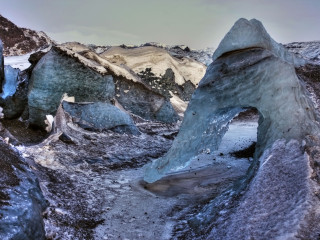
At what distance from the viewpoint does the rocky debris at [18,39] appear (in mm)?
24938

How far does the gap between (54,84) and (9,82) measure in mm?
3049

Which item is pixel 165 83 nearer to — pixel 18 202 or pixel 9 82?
pixel 9 82

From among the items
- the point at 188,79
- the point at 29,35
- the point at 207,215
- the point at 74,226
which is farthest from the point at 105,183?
the point at 29,35

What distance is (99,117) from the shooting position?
10891 millimetres

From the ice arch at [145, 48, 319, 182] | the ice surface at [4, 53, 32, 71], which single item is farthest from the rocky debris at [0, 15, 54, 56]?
the ice arch at [145, 48, 319, 182]

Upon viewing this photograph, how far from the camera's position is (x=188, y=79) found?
832 inches

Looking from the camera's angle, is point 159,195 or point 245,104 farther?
point 159,195

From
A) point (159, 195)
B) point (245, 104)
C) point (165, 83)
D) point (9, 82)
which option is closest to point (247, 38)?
point (245, 104)

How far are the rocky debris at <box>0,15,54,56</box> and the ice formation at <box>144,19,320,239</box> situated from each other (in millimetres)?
21804

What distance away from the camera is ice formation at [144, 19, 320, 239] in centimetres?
343

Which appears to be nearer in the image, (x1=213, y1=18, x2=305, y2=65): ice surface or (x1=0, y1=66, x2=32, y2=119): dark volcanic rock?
(x1=213, y1=18, x2=305, y2=65): ice surface

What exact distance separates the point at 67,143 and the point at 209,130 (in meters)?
4.18

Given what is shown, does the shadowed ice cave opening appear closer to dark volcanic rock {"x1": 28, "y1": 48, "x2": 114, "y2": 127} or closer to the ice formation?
the ice formation

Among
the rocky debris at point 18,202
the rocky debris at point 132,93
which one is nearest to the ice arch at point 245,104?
the rocky debris at point 18,202
